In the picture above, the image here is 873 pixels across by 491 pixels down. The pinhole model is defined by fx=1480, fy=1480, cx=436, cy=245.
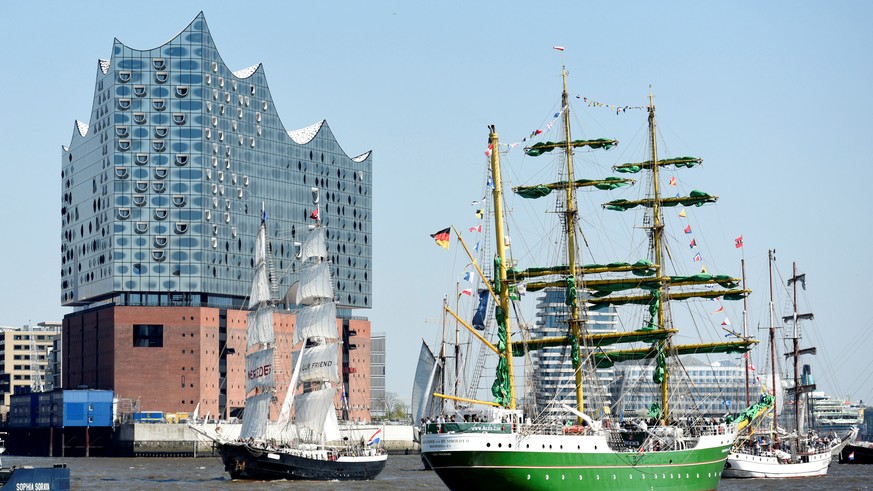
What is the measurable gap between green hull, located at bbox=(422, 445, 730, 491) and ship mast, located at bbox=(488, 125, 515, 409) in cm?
748

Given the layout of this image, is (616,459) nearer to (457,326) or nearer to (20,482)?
(20,482)

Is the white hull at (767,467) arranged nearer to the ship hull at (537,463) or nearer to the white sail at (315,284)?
the ship hull at (537,463)

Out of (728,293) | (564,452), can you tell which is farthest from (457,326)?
(564,452)

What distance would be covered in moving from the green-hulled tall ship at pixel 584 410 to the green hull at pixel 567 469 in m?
0.06

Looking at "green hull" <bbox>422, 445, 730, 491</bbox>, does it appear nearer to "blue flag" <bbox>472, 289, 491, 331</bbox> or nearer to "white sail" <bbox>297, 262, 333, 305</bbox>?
"blue flag" <bbox>472, 289, 491, 331</bbox>

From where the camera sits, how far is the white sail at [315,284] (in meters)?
142

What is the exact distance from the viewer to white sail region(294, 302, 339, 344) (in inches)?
5546

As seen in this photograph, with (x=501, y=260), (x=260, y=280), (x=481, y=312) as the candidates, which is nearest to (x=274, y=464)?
(x=260, y=280)

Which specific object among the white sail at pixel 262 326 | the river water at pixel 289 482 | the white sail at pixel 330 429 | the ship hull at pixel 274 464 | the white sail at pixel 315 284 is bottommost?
the river water at pixel 289 482

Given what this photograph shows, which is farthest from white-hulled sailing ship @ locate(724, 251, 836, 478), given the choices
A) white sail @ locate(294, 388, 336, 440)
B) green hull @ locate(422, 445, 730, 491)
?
white sail @ locate(294, 388, 336, 440)

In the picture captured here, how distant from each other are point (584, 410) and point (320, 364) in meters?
43.7

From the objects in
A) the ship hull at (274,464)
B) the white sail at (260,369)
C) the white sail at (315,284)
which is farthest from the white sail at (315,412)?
the white sail at (315,284)

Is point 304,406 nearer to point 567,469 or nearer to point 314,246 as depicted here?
point 314,246

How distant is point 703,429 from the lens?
333ft
